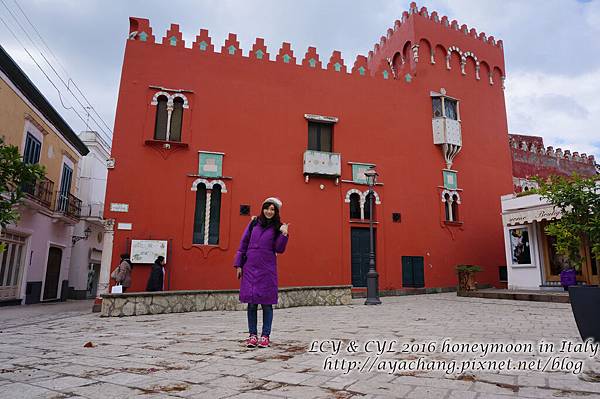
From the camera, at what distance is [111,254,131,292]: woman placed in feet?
36.4

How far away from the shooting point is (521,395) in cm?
257

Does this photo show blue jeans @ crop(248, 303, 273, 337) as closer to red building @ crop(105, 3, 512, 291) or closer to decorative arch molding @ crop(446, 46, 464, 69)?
red building @ crop(105, 3, 512, 291)

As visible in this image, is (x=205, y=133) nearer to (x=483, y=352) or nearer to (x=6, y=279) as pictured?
(x=6, y=279)

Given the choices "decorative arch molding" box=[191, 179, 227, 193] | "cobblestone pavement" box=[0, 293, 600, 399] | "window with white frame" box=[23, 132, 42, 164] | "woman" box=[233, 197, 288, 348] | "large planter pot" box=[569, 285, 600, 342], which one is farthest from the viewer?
"window with white frame" box=[23, 132, 42, 164]

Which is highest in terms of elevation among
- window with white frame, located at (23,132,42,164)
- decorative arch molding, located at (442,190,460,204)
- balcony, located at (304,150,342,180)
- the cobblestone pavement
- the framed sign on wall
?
window with white frame, located at (23,132,42,164)

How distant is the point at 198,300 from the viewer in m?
9.71

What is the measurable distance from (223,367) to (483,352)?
2583mm

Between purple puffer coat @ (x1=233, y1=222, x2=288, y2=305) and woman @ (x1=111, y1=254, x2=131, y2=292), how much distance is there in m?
7.70

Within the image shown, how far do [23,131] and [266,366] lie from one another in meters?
15.0

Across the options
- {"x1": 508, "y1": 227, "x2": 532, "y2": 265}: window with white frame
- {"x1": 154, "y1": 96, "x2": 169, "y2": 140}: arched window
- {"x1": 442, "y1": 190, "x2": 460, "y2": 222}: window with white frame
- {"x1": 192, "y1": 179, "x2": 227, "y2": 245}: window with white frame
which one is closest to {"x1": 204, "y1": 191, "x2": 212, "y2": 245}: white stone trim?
{"x1": 192, "y1": 179, "x2": 227, "y2": 245}: window with white frame

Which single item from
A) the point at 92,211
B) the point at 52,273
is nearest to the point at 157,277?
the point at 52,273

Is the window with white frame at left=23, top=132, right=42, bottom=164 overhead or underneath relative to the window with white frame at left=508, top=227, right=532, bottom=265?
overhead

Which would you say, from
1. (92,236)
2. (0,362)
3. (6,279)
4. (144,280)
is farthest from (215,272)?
(92,236)

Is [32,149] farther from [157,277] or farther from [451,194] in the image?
[451,194]
